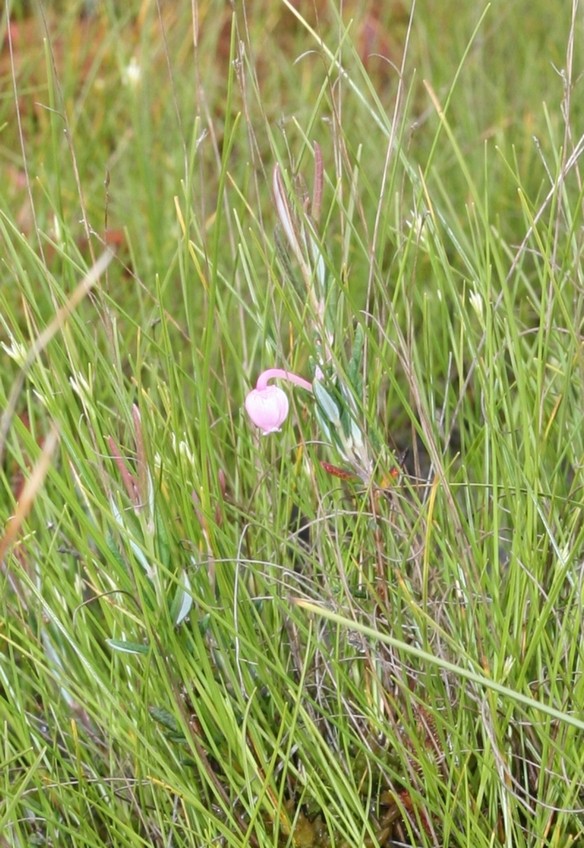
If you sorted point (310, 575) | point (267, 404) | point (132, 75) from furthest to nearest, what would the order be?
1. point (132, 75)
2. point (310, 575)
3. point (267, 404)

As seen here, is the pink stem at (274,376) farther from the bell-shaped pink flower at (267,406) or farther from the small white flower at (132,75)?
the small white flower at (132,75)

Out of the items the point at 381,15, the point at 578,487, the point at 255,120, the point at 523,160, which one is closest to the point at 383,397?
the point at 578,487

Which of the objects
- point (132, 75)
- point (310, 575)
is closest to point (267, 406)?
point (310, 575)

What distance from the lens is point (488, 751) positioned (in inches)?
30.7

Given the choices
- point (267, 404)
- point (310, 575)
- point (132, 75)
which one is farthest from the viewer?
point (132, 75)

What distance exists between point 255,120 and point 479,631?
161 centimetres

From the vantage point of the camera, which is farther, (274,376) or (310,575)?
(310,575)

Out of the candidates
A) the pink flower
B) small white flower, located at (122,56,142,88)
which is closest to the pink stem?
the pink flower

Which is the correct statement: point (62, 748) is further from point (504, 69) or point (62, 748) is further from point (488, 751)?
point (504, 69)

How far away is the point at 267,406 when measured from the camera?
30.0 inches

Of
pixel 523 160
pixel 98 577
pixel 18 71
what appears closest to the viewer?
pixel 98 577

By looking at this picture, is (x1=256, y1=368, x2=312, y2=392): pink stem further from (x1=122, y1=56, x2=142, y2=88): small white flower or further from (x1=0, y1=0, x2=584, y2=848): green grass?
(x1=122, y1=56, x2=142, y2=88): small white flower

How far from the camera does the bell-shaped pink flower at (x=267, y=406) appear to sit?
760mm

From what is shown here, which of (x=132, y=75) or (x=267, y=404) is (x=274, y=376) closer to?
(x=267, y=404)
